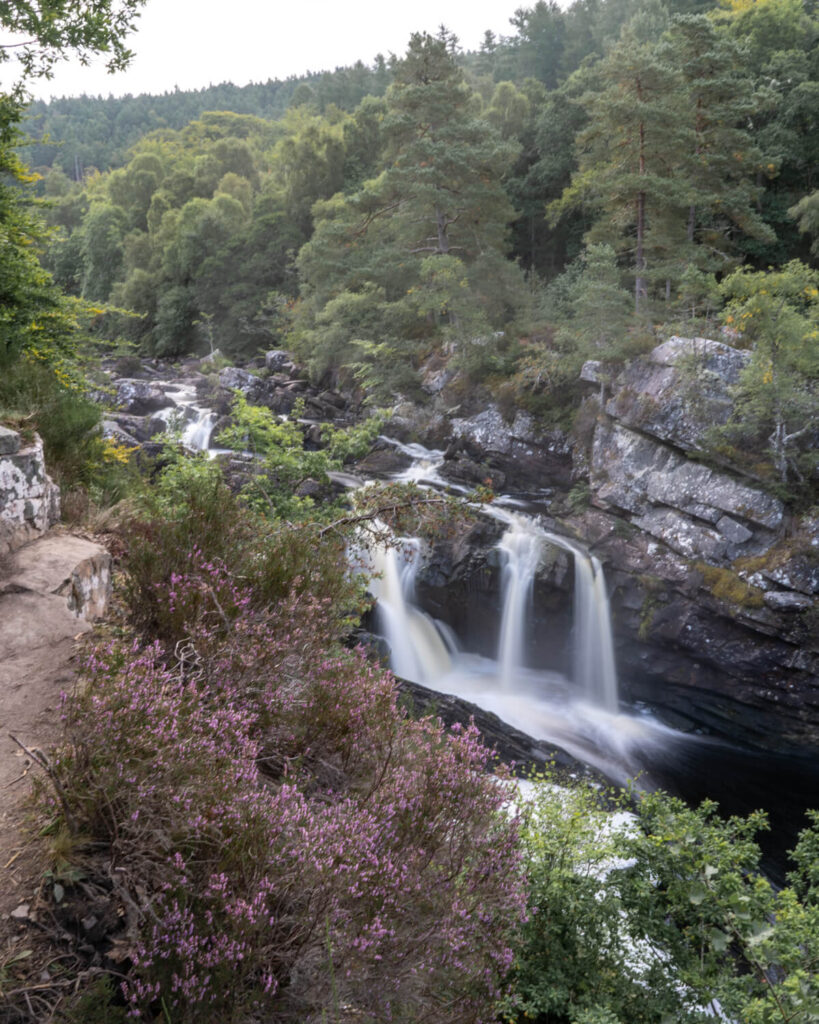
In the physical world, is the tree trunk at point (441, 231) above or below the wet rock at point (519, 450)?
above

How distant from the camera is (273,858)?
2332mm

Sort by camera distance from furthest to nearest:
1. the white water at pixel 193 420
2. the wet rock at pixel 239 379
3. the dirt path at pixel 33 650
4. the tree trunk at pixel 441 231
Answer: the wet rock at pixel 239 379 → the tree trunk at pixel 441 231 → the white water at pixel 193 420 → the dirt path at pixel 33 650

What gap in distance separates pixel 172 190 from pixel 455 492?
137 ft

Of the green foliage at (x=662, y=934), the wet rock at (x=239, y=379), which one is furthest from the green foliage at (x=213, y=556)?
the wet rock at (x=239, y=379)

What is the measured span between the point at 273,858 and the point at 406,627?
32.9 feet

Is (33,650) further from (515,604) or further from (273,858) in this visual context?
(515,604)

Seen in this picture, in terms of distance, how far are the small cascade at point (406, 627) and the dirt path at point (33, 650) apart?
721 centimetres

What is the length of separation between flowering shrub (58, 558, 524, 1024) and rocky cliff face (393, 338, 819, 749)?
985 cm

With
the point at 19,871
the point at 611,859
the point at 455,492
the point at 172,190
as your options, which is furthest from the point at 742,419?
the point at 172,190

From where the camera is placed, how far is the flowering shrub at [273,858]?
213 cm

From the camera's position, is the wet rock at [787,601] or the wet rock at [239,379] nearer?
the wet rock at [787,601]

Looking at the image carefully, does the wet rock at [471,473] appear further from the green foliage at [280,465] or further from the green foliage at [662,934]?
the green foliage at [662,934]

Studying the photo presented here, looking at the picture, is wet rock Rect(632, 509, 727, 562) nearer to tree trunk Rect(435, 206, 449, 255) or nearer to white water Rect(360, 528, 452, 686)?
white water Rect(360, 528, 452, 686)

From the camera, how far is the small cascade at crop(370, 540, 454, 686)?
1179 centimetres
